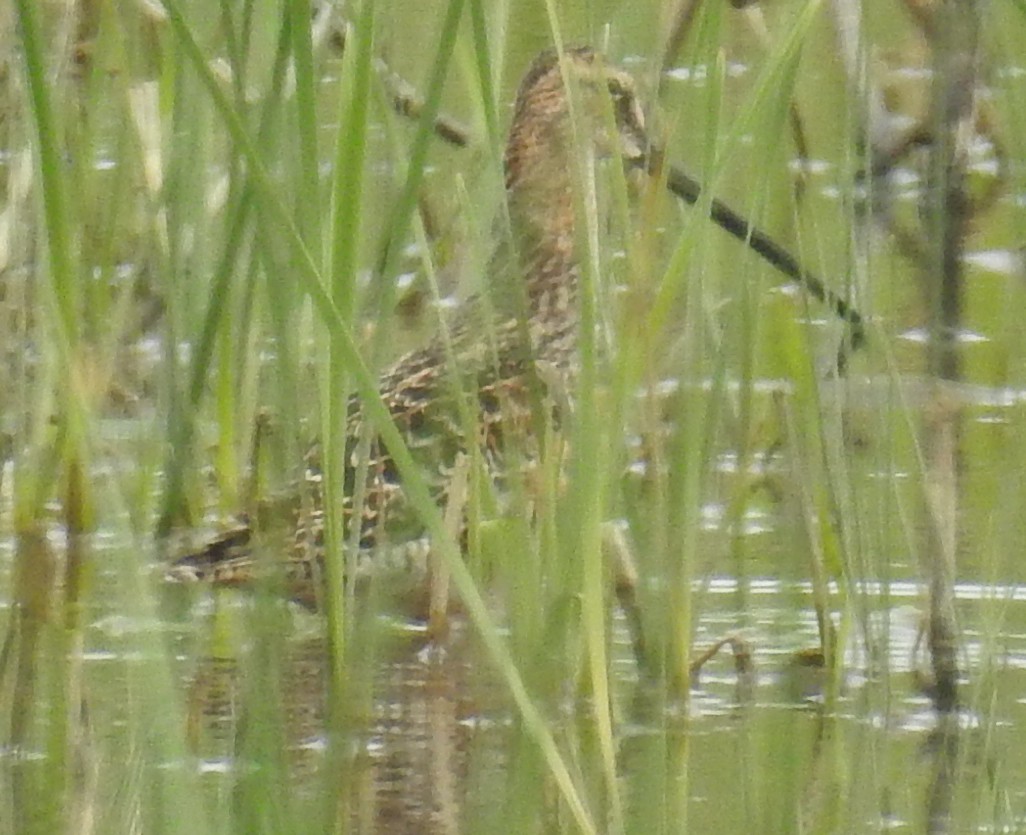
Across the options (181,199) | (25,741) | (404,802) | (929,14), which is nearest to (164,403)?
(181,199)

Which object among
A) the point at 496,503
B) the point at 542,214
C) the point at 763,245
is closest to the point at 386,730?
the point at 496,503

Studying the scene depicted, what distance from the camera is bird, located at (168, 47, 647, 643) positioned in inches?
75.6

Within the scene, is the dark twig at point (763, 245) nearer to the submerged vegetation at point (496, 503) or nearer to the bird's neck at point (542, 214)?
the submerged vegetation at point (496, 503)

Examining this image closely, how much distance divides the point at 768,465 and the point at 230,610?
0.51 meters

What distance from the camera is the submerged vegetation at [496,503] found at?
5.60 feet

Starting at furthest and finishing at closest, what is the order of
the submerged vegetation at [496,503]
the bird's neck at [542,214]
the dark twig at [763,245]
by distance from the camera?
the bird's neck at [542,214] < the dark twig at [763,245] < the submerged vegetation at [496,503]

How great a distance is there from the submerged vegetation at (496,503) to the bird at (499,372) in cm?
4

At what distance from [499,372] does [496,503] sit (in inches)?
5.8

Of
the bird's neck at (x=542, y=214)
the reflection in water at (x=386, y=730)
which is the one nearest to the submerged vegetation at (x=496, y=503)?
the reflection in water at (x=386, y=730)

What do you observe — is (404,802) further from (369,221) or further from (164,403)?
(369,221)

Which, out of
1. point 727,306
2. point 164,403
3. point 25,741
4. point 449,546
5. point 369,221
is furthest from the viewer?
point 369,221

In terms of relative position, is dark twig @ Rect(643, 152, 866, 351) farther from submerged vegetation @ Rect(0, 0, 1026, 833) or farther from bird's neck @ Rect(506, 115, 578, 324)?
bird's neck @ Rect(506, 115, 578, 324)

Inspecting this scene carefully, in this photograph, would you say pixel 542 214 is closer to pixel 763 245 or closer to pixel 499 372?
pixel 763 245

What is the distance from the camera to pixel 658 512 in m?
1.90
